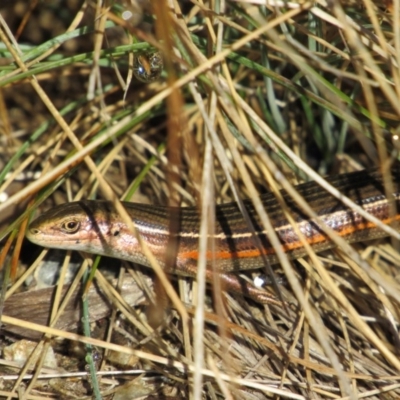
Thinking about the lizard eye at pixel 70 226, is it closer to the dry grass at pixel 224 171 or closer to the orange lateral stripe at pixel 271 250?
the dry grass at pixel 224 171

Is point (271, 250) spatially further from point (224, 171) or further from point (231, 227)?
point (224, 171)

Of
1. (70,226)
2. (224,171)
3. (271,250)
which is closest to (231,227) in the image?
(271,250)

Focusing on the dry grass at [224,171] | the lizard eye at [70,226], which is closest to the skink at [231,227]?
the lizard eye at [70,226]

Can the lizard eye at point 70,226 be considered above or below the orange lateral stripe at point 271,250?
above

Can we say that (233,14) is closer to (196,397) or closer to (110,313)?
(110,313)

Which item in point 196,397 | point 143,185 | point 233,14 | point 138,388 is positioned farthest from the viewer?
point 143,185

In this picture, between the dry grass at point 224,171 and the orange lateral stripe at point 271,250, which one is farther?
the orange lateral stripe at point 271,250

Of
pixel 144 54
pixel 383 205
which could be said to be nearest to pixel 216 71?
pixel 144 54
